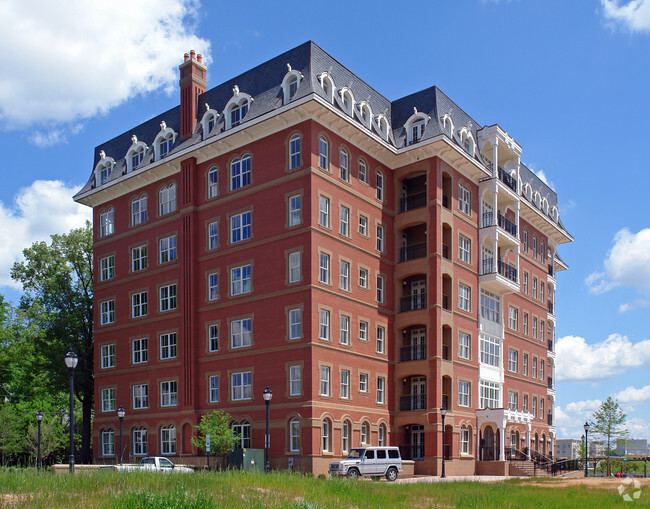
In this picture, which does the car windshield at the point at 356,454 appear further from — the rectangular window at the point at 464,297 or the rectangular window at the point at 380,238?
the rectangular window at the point at 464,297

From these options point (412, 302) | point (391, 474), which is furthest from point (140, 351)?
point (391, 474)

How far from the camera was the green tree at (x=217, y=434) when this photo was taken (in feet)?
142

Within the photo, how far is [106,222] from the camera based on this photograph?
58.5m

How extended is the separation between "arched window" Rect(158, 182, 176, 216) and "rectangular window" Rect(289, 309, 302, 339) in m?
13.6

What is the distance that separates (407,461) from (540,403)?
2477cm

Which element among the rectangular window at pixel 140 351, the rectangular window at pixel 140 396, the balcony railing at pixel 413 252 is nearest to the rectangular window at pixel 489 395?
the balcony railing at pixel 413 252

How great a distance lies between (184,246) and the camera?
1996 inches

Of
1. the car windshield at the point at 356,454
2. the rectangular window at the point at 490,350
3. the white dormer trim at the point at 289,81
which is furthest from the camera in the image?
the rectangular window at the point at 490,350

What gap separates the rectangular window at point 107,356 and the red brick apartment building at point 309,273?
138 mm

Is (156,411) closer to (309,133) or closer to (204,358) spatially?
(204,358)

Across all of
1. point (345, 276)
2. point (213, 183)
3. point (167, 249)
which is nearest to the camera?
point (345, 276)

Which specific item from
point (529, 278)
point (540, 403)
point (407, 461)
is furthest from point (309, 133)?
point (540, 403)

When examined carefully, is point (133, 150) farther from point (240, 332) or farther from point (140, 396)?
point (240, 332)

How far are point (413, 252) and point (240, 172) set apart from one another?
41.7 ft
